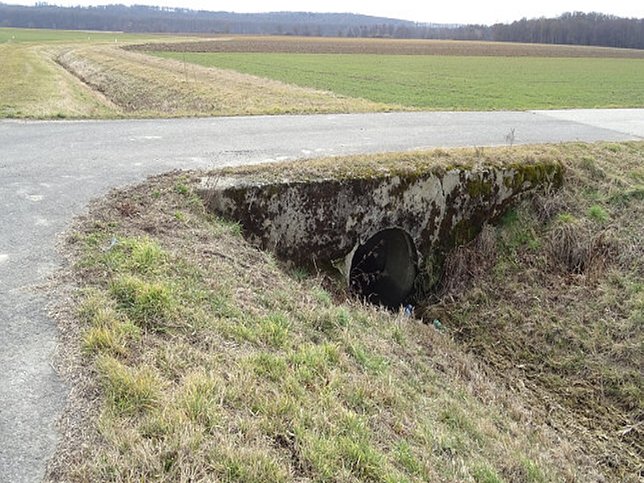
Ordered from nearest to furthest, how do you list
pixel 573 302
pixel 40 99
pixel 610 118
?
1. pixel 573 302
2. pixel 610 118
3. pixel 40 99

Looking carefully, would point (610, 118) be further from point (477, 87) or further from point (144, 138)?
point (477, 87)

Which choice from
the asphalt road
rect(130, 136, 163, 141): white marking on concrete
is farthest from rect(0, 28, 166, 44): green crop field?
rect(130, 136, 163, 141): white marking on concrete

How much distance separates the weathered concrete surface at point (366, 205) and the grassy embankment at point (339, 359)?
16.5 inches

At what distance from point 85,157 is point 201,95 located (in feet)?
46.5

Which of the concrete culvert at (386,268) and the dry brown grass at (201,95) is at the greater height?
the dry brown grass at (201,95)

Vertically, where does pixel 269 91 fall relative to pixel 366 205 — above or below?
above

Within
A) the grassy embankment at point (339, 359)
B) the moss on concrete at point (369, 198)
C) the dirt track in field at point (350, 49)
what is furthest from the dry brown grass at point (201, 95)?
the dirt track in field at point (350, 49)

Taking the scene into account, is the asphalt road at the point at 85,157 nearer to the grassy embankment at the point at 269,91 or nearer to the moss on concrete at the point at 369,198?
the moss on concrete at the point at 369,198

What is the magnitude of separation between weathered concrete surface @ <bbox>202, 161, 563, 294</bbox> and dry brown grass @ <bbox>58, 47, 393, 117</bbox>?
21.1 ft

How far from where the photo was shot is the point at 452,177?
955 cm

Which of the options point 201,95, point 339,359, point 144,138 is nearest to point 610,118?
point 144,138

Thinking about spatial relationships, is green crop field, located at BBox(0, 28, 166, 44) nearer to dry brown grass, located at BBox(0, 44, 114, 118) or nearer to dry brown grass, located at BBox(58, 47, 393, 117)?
dry brown grass, located at BBox(58, 47, 393, 117)

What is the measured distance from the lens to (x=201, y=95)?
22.6 m

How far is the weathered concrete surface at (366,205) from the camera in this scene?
808cm
